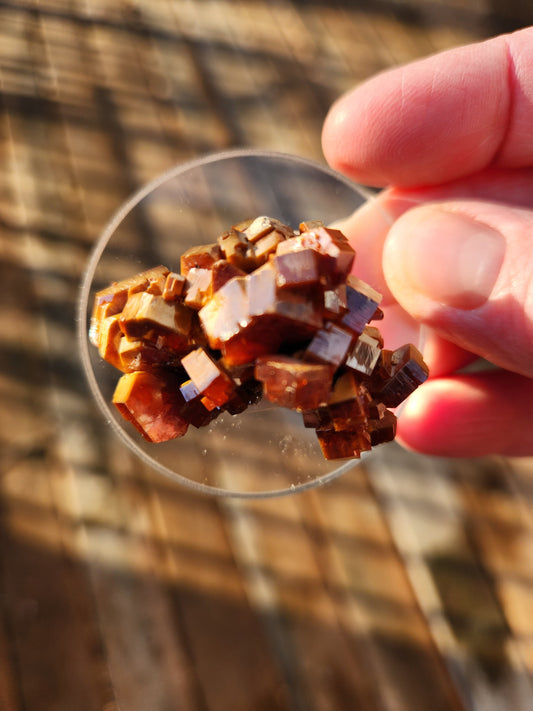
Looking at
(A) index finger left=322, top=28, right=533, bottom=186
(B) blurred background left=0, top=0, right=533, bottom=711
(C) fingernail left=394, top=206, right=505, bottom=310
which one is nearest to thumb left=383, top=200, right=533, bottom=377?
(C) fingernail left=394, top=206, right=505, bottom=310

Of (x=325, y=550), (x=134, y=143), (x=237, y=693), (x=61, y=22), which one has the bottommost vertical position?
(x=237, y=693)

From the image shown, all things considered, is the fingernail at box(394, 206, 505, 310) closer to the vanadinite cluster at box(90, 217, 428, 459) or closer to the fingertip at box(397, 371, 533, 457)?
the vanadinite cluster at box(90, 217, 428, 459)

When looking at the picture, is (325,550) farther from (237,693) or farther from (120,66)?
(120,66)

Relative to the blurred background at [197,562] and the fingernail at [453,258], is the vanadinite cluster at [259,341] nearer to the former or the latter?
the fingernail at [453,258]

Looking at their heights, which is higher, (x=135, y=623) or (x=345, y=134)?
(x=345, y=134)

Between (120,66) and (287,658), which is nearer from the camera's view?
(287,658)

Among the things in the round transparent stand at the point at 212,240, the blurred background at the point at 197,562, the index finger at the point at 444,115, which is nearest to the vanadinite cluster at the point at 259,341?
the round transparent stand at the point at 212,240

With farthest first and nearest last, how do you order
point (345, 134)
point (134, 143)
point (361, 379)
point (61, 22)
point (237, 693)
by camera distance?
point (61, 22) → point (134, 143) → point (237, 693) → point (345, 134) → point (361, 379)

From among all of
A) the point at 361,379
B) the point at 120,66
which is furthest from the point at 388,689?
the point at 120,66
